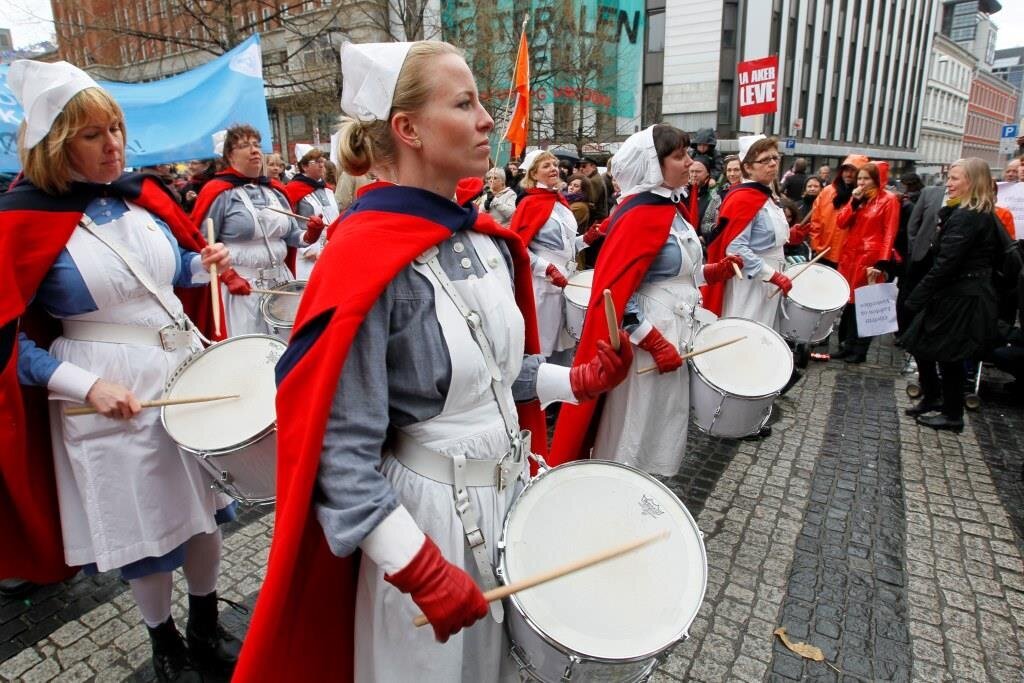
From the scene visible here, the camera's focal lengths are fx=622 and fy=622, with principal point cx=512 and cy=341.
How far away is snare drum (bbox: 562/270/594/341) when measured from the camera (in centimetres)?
536

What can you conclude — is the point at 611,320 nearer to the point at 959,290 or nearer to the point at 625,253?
the point at 625,253

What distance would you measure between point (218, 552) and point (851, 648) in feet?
9.56

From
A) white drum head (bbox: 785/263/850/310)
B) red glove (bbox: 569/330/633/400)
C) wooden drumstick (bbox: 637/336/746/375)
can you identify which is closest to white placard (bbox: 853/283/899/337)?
white drum head (bbox: 785/263/850/310)

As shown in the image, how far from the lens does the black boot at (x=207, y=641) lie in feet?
8.77

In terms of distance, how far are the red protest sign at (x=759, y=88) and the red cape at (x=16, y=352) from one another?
1181cm

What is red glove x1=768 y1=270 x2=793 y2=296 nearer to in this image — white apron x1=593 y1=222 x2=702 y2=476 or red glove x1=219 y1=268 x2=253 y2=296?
white apron x1=593 y1=222 x2=702 y2=476

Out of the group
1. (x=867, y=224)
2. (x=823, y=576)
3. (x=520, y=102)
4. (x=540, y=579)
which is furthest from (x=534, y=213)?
(x=540, y=579)

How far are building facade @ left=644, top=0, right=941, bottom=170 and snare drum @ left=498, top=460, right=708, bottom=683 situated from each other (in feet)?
85.2

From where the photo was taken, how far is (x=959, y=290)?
17.1 ft

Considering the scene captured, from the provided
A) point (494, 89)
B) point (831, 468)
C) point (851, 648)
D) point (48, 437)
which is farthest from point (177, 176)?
point (851, 648)

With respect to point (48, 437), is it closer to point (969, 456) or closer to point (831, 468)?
point (831, 468)

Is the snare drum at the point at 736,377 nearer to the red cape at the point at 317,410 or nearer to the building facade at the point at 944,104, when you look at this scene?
the red cape at the point at 317,410

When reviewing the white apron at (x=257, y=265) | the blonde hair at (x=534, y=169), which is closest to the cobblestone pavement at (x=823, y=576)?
the white apron at (x=257, y=265)

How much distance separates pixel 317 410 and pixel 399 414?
265mm
